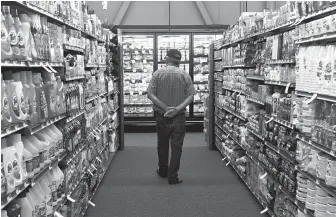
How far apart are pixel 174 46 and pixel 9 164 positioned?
30.4 feet

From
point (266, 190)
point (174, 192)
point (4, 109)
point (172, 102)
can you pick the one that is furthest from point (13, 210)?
point (172, 102)

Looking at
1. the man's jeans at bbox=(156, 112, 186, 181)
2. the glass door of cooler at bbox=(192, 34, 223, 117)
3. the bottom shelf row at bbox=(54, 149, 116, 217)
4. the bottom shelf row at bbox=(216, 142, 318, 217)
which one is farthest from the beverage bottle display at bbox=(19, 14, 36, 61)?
the glass door of cooler at bbox=(192, 34, 223, 117)

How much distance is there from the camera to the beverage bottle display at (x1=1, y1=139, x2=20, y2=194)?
2.41 meters

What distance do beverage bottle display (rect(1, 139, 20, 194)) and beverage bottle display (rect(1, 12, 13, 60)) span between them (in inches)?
21.1

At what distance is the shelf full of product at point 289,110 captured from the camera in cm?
323

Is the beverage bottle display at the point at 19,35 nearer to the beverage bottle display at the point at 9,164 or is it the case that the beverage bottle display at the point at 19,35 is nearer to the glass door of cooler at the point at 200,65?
the beverage bottle display at the point at 9,164

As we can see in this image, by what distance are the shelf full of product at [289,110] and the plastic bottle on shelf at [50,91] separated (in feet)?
6.83

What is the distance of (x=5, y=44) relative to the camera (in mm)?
2373

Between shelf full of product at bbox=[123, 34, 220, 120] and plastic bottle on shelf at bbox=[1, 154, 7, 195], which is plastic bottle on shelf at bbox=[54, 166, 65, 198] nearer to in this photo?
plastic bottle on shelf at bbox=[1, 154, 7, 195]

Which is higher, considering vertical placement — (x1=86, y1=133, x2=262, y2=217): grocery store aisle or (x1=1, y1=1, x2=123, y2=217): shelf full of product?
(x1=1, y1=1, x2=123, y2=217): shelf full of product

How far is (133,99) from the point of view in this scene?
11.4 meters

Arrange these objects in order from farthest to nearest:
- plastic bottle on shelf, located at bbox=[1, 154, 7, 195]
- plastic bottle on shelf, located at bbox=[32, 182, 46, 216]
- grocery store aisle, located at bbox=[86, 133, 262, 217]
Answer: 1. grocery store aisle, located at bbox=[86, 133, 262, 217]
2. plastic bottle on shelf, located at bbox=[32, 182, 46, 216]
3. plastic bottle on shelf, located at bbox=[1, 154, 7, 195]

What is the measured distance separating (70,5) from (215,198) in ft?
9.98

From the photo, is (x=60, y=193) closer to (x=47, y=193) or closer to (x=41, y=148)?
(x=47, y=193)
